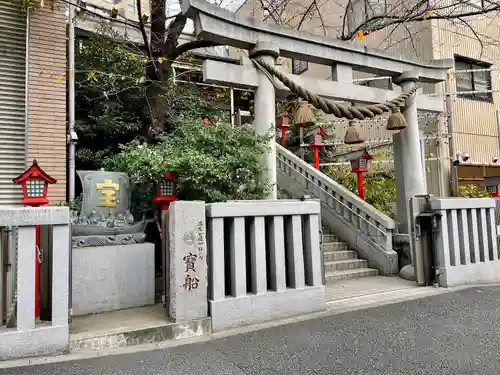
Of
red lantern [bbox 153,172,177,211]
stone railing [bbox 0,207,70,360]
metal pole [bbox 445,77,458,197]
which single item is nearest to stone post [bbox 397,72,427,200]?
metal pole [bbox 445,77,458,197]

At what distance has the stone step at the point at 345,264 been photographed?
803 centimetres

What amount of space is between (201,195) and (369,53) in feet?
15.0

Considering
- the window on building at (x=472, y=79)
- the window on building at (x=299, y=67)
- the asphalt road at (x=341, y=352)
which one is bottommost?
the asphalt road at (x=341, y=352)

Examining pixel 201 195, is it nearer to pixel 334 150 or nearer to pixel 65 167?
pixel 65 167

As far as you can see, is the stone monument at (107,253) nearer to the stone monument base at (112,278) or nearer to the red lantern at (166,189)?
the stone monument base at (112,278)

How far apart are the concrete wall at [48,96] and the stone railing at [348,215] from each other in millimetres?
6120

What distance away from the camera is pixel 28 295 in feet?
12.8

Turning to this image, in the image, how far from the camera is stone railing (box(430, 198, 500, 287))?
687 cm

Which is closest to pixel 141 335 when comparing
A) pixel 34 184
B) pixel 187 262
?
pixel 187 262

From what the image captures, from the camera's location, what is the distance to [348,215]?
9047mm

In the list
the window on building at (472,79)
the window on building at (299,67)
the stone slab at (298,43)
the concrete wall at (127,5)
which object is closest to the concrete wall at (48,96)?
the stone slab at (298,43)

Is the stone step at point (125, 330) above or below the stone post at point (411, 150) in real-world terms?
below

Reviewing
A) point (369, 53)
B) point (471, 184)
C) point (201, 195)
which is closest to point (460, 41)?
point (471, 184)

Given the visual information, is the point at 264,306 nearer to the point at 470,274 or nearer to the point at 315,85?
the point at 315,85
